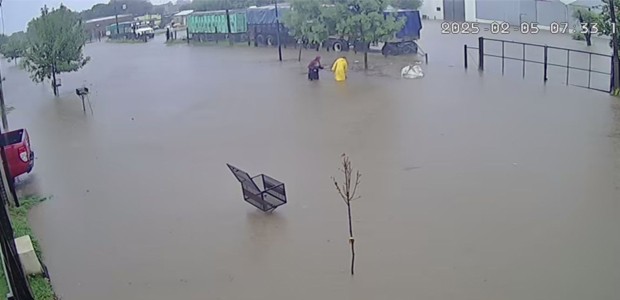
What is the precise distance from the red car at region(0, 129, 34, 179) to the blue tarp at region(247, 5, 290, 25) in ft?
90.9

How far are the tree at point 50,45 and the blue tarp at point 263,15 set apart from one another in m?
15.8

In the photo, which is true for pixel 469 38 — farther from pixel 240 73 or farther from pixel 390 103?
pixel 390 103

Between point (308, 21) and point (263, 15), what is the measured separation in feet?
35.1

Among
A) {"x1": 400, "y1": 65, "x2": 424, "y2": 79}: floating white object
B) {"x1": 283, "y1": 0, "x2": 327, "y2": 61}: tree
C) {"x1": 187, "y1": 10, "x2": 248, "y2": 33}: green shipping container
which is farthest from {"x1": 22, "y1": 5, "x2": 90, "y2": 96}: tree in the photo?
{"x1": 187, "y1": 10, "x2": 248, "y2": 33}: green shipping container

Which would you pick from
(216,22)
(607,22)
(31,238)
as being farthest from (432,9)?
(31,238)

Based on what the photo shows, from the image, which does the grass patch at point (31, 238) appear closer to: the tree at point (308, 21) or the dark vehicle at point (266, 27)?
the tree at point (308, 21)

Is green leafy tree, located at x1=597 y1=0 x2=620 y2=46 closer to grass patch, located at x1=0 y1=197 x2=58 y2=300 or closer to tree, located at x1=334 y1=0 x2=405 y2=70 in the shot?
tree, located at x1=334 y1=0 x2=405 y2=70

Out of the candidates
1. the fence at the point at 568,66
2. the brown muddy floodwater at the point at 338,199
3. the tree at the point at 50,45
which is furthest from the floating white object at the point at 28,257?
the tree at the point at 50,45

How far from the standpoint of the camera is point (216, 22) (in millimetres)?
46812

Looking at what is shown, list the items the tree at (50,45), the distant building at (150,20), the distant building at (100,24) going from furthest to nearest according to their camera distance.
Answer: the distant building at (150,20) → the distant building at (100,24) → the tree at (50,45)

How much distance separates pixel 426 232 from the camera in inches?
343

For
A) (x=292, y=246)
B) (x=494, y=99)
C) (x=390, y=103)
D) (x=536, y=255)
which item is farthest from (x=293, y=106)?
(x=536, y=255)

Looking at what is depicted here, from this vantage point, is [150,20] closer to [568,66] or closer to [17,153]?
[568,66]

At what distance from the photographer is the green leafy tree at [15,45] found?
83.7 feet
